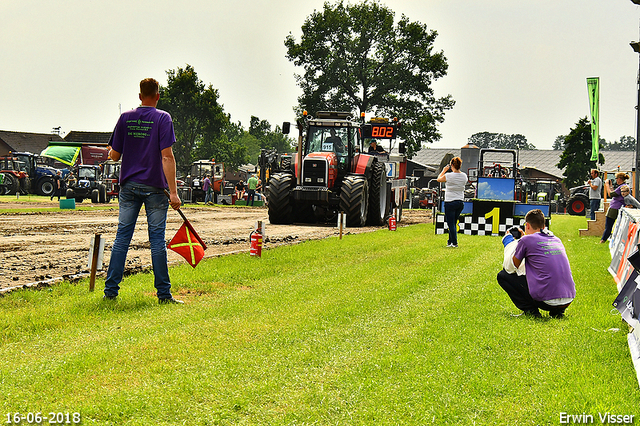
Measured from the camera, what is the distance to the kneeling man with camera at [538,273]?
20.5ft

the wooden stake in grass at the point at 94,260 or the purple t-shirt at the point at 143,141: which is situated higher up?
the purple t-shirt at the point at 143,141

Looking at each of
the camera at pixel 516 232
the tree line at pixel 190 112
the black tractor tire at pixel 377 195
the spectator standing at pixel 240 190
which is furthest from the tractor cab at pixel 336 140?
the tree line at pixel 190 112

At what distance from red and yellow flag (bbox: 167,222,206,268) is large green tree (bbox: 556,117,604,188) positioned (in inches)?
2245

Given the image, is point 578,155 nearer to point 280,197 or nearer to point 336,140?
point 336,140

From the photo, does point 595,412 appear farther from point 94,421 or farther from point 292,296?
point 292,296

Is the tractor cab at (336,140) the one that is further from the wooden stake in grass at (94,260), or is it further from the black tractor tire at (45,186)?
the black tractor tire at (45,186)

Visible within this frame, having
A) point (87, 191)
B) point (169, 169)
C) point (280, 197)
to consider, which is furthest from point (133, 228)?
point (87, 191)

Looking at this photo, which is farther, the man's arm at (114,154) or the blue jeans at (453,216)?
the blue jeans at (453,216)

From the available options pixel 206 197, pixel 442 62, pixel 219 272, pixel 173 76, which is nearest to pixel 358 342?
pixel 219 272

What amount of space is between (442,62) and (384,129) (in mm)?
30085

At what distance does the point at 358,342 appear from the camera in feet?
17.1

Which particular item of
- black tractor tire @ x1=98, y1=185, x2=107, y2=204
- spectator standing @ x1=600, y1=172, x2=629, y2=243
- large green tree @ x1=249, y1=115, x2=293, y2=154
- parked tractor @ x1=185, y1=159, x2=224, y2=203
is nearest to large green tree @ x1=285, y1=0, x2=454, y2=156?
parked tractor @ x1=185, y1=159, x2=224, y2=203

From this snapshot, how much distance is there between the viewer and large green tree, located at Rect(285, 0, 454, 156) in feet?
165

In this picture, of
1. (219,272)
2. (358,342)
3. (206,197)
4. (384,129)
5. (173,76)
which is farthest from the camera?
(173,76)
